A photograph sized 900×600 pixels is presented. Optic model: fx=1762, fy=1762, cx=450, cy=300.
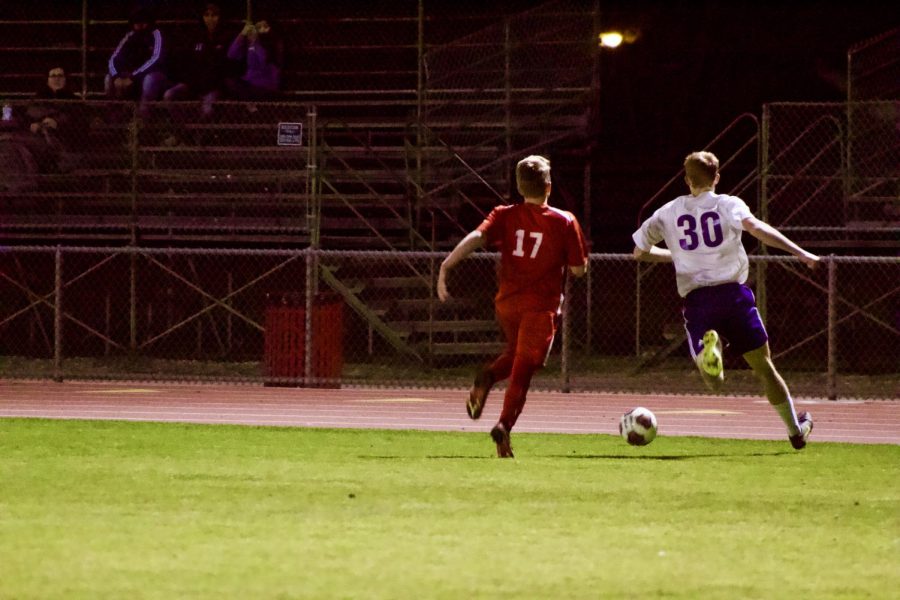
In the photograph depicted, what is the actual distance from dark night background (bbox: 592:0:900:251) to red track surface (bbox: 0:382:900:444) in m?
6.90

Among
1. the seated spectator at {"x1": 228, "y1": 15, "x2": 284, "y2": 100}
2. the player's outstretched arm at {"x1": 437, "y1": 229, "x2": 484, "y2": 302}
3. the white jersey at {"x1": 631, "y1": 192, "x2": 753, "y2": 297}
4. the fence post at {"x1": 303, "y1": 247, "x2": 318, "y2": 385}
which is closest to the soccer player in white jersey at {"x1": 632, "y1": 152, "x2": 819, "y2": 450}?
the white jersey at {"x1": 631, "y1": 192, "x2": 753, "y2": 297}

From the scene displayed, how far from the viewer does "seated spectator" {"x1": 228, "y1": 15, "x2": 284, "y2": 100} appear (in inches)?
867

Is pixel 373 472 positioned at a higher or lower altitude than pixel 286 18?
lower

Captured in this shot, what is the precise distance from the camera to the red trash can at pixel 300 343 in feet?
61.4

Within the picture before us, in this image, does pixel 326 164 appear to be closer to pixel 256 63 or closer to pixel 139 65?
pixel 256 63

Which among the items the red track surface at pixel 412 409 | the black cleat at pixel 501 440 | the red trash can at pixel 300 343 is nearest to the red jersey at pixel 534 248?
the black cleat at pixel 501 440

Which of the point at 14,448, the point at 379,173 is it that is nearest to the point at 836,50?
the point at 379,173

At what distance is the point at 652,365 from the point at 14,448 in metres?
10.2

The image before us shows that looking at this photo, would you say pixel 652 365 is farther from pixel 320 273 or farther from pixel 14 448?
pixel 14 448

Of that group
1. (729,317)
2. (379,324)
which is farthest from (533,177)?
(379,324)

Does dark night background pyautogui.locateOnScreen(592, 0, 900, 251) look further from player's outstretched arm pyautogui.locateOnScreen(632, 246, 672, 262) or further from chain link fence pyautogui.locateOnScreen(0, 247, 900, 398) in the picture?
player's outstretched arm pyautogui.locateOnScreen(632, 246, 672, 262)

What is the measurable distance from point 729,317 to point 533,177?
161 cm

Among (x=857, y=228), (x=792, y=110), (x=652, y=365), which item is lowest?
(x=652, y=365)

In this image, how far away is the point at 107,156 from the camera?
71.1 ft
